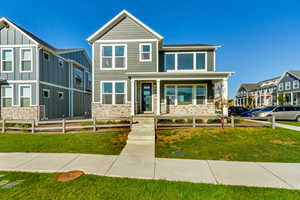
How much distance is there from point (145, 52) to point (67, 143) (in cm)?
891

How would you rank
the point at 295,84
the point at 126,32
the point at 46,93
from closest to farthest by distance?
the point at 126,32 → the point at 46,93 → the point at 295,84

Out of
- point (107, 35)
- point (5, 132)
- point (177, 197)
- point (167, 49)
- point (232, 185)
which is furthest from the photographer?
point (167, 49)

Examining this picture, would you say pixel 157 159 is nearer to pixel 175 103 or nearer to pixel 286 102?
pixel 175 103

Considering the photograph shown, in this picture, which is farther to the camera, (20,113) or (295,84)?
(295,84)

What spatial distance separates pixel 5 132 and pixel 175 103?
1187 centimetres

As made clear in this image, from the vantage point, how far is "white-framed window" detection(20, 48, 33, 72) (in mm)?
12875

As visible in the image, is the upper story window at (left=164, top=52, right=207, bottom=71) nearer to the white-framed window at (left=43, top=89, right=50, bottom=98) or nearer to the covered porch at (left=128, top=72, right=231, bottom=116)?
the covered porch at (left=128, top=72, right=231, bottom=116)

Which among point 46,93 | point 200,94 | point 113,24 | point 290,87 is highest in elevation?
point 113,24

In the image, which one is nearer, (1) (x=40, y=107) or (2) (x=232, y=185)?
(2) (x=232, y=185)

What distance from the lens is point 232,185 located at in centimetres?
358

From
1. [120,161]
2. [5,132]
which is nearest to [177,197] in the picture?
[120,161]

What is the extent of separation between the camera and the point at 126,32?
1251 centimetres

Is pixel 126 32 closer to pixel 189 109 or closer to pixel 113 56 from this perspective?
pixel 113 56

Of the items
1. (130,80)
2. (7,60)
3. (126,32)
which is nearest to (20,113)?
(7,60)
